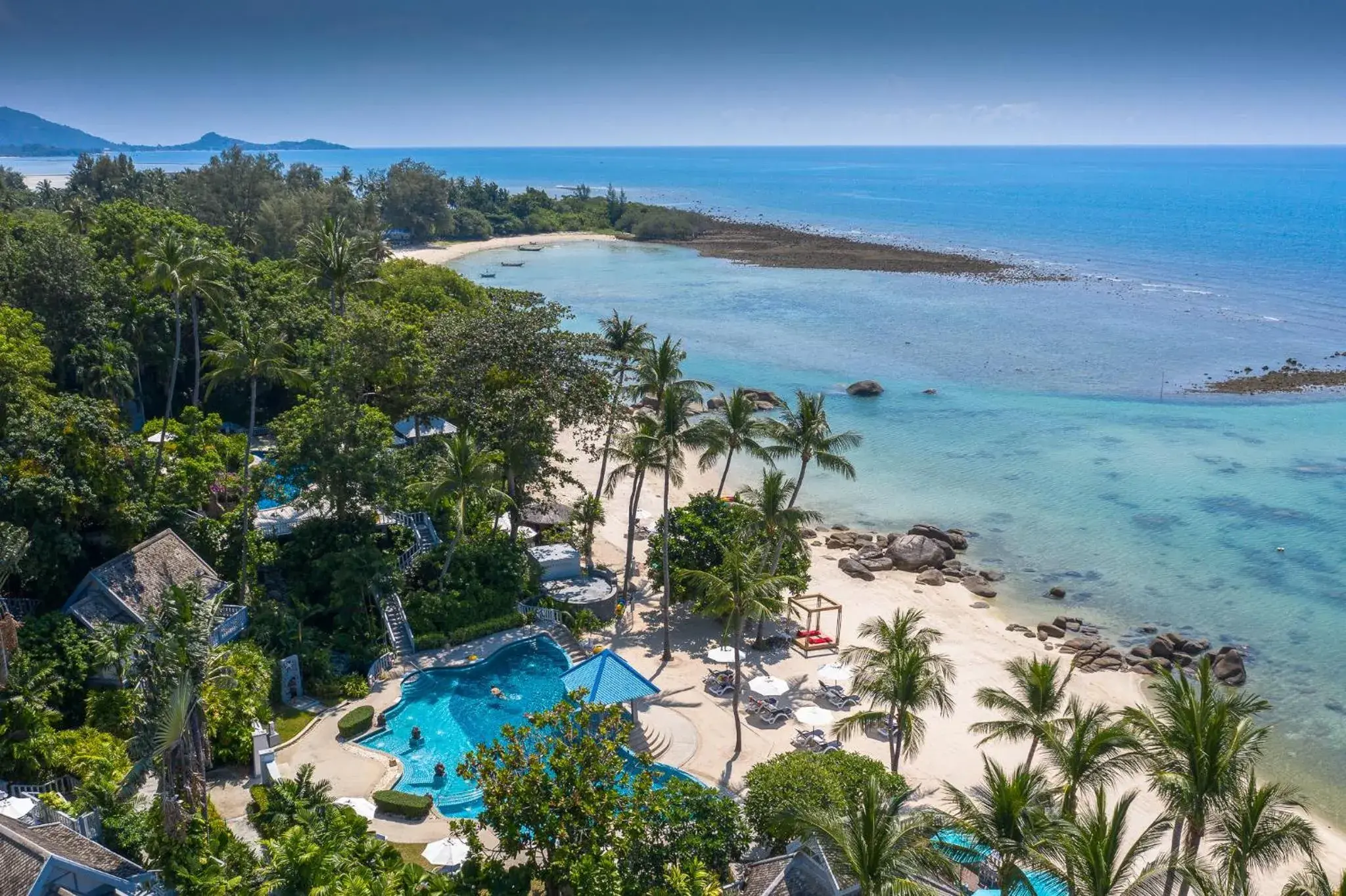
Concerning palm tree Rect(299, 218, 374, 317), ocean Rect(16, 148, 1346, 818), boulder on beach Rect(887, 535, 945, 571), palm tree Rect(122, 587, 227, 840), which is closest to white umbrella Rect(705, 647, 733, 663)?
boulder on beach Rect(887, 535, 945, 571)

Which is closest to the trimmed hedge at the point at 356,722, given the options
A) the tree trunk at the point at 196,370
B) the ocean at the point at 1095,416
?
the tree trunk at the point at 196,370

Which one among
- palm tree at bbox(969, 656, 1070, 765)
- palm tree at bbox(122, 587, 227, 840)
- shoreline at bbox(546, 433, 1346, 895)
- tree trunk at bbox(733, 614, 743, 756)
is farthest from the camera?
tree trunk at bbox(733, 614, 743, 756)

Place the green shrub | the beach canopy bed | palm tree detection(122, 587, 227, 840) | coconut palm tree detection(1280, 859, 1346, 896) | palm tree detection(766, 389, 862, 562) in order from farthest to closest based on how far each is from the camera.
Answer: palm tree detection(766, 389, 862, 562) < the beach canopy bed < the green shrub < palm tree detection(122, 587, 227, 840) < coconut palm tree detection(1280, 859, 1346, 896)

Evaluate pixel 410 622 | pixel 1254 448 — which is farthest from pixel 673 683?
pixel 1254 448

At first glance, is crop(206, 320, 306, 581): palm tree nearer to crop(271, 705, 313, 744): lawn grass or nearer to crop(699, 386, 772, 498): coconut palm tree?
crop(271, 705, 313, 744): lawn grass

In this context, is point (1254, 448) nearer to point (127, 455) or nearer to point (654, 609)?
point (654, 609)

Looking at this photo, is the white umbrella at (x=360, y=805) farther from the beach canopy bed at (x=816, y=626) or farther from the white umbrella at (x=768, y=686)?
the beach canopy bed at (x=816, y=626)
